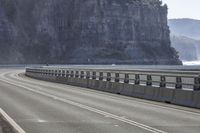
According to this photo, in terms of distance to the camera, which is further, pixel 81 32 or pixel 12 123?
pixel 81 32

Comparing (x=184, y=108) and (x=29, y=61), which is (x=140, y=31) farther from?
(x=184, y=108)

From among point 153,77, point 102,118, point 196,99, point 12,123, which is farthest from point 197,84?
point 153,77

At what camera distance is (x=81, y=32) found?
153875 millimetres

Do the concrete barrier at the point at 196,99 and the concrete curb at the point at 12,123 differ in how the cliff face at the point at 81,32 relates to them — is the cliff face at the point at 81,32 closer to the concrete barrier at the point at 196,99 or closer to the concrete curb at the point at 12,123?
the concrete barrier at the point at 196,99

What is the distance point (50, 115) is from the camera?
17.0 m

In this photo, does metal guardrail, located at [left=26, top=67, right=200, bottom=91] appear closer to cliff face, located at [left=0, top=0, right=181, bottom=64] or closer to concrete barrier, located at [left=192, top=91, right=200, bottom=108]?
concrete barrier, located at [left=192, top=91, right=200, bottom=108]

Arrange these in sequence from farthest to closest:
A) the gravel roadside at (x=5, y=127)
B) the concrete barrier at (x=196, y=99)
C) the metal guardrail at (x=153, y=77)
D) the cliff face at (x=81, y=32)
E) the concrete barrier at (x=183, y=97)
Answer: the cliff face at (x=81, y=32) → the metal guardrail at (x=153, y=77) → the concrete barrier at (x=183, y=97) → the concrete barrier at (x=196, y=99) → the gravel roadside at (x=5, y=127)

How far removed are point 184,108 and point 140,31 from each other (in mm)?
142109

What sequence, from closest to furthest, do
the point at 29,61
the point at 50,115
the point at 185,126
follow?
the point at 185,126, the point at 50,115, the point at 29,61

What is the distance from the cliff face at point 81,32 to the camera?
491ft

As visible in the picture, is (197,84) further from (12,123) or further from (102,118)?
(12,123)

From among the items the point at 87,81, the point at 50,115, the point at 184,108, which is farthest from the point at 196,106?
the point at 87,81

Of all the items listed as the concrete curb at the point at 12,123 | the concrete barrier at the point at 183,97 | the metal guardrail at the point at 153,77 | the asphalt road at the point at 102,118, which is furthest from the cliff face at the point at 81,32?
the concrete curb at the point at 12,123

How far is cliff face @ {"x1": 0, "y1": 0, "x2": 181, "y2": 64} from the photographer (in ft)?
491
